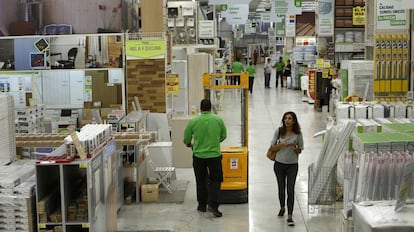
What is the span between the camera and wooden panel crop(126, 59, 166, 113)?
10.6 metres

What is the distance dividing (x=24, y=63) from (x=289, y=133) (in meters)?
5.48

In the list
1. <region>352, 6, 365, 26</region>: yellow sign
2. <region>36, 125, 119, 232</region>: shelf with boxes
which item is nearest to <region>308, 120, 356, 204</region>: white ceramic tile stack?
<region>36, 125, 119, 232</region>: shelf with boxes

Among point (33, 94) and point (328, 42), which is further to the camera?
point (328, 42)

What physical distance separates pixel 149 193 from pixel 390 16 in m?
4.65

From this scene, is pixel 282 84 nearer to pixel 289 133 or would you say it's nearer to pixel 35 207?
pixel 289 133

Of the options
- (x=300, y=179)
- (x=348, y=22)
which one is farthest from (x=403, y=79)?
(x=348, y=22)

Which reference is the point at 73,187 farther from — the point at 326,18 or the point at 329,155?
the point at 326,18

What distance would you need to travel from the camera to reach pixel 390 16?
9.45 metres

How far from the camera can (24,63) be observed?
10828 mm

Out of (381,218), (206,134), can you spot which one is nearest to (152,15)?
(206,134)

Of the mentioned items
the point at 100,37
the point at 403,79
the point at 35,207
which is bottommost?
the point at 35,207

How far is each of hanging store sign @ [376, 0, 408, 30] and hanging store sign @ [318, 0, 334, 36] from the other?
368 inches

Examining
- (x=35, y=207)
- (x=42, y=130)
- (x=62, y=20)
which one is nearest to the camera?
(x=35, y=207)

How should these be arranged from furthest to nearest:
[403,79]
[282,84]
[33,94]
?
[282,84] < [33,94] < [403,79]
